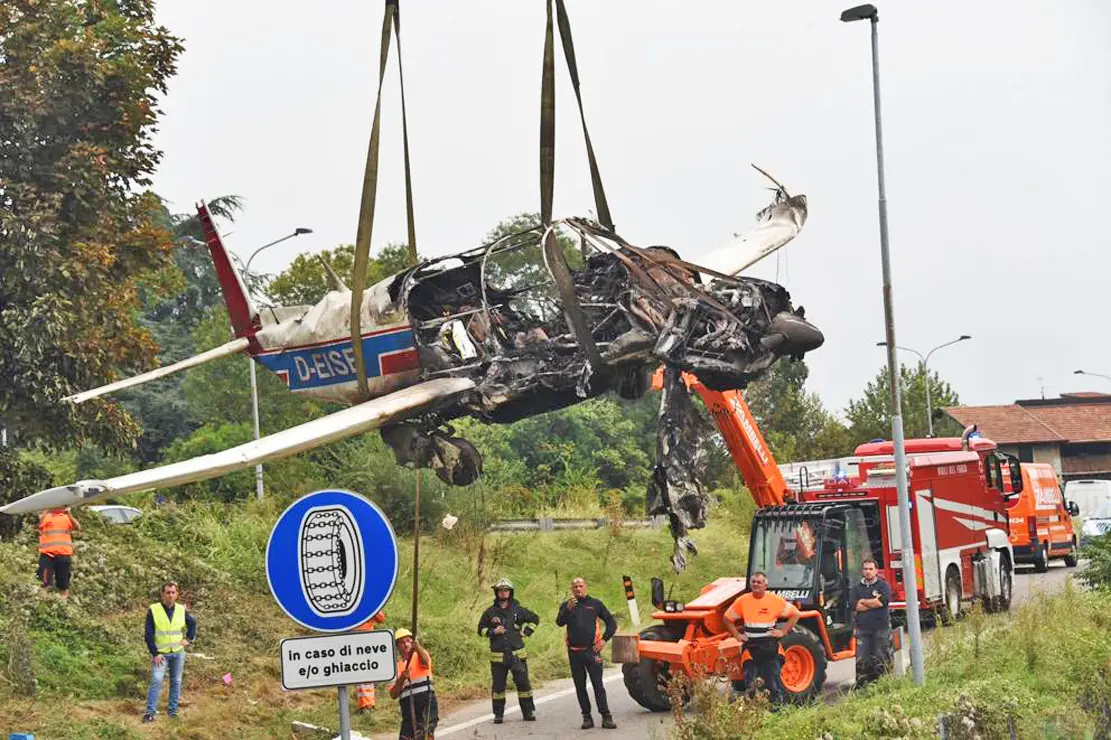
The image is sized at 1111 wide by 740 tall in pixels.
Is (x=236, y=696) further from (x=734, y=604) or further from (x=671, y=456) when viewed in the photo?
(x=671, y=456)

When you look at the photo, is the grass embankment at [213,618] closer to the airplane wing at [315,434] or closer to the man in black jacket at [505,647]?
the man in black jacket at [505,647]

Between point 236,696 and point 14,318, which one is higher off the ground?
point 14,318

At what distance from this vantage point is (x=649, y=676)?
54.3ft

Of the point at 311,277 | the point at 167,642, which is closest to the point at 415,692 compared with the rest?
the point at 167,642

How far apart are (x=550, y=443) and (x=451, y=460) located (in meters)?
31.0

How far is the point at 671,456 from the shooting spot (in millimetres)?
12875

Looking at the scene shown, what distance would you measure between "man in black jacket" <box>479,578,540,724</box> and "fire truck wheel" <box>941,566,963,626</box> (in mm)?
8588

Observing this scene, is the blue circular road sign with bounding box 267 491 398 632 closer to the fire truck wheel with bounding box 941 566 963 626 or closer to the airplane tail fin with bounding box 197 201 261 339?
the airplane tail fin with bounding box 197 201 261 339

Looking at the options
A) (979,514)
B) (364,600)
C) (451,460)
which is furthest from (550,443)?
(364,600)

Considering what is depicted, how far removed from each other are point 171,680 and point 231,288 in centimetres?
510

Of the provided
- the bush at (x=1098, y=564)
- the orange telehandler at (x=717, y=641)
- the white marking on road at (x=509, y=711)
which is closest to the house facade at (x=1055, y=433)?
→ the bush at (x=1098, y=564)

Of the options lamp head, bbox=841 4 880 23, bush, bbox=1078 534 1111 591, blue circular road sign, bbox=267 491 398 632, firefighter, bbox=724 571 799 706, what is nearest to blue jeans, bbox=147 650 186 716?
firefighter, bbox=724 571 799 706

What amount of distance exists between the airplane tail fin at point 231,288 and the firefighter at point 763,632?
6.42 metres

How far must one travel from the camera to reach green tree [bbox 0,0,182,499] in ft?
57.8
